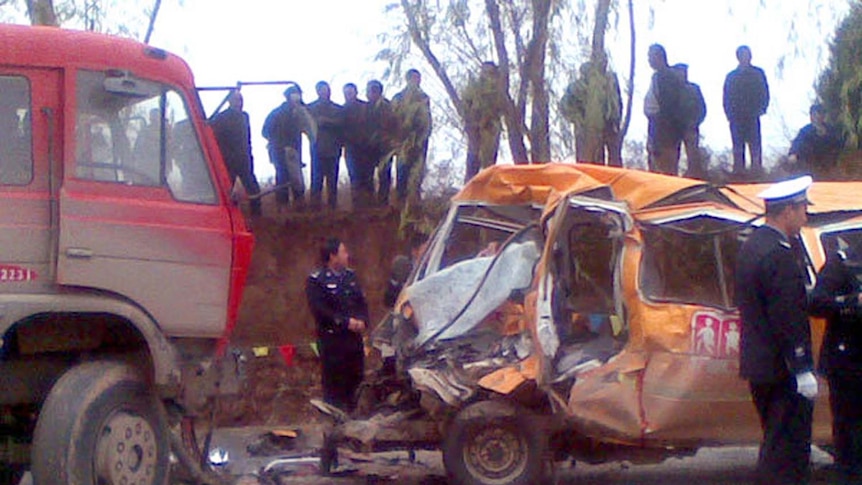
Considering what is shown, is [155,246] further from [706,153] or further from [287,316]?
[706,153]

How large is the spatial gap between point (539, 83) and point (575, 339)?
206 inches

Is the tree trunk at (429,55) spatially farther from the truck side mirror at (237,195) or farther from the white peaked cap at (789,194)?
the white peaked cap at (789,194)

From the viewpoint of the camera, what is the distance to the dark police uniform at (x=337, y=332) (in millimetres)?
11445

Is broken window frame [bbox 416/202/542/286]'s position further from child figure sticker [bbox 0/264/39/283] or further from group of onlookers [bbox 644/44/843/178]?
group of onlookers [bbox 644/44/843/178]

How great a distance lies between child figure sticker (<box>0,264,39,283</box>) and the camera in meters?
7.88

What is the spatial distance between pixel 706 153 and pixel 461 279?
643 centimetres

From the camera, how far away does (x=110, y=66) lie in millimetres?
8375

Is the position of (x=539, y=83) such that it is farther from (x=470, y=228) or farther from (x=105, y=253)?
(x=105, y=253)

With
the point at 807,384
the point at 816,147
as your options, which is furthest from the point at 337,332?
the point at 816,147

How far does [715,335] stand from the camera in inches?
366

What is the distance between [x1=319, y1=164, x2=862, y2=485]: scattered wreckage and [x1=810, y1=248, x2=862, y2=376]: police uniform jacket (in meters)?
0.72

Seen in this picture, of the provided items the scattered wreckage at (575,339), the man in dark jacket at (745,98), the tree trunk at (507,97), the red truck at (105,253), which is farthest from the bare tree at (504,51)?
the red truck at (105,253)

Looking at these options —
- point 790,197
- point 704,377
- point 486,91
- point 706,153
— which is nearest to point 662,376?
point 704,377

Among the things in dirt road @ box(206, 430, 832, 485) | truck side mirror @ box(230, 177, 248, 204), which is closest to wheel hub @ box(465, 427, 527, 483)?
dirt road @ box(206, 430, 832, 485)
